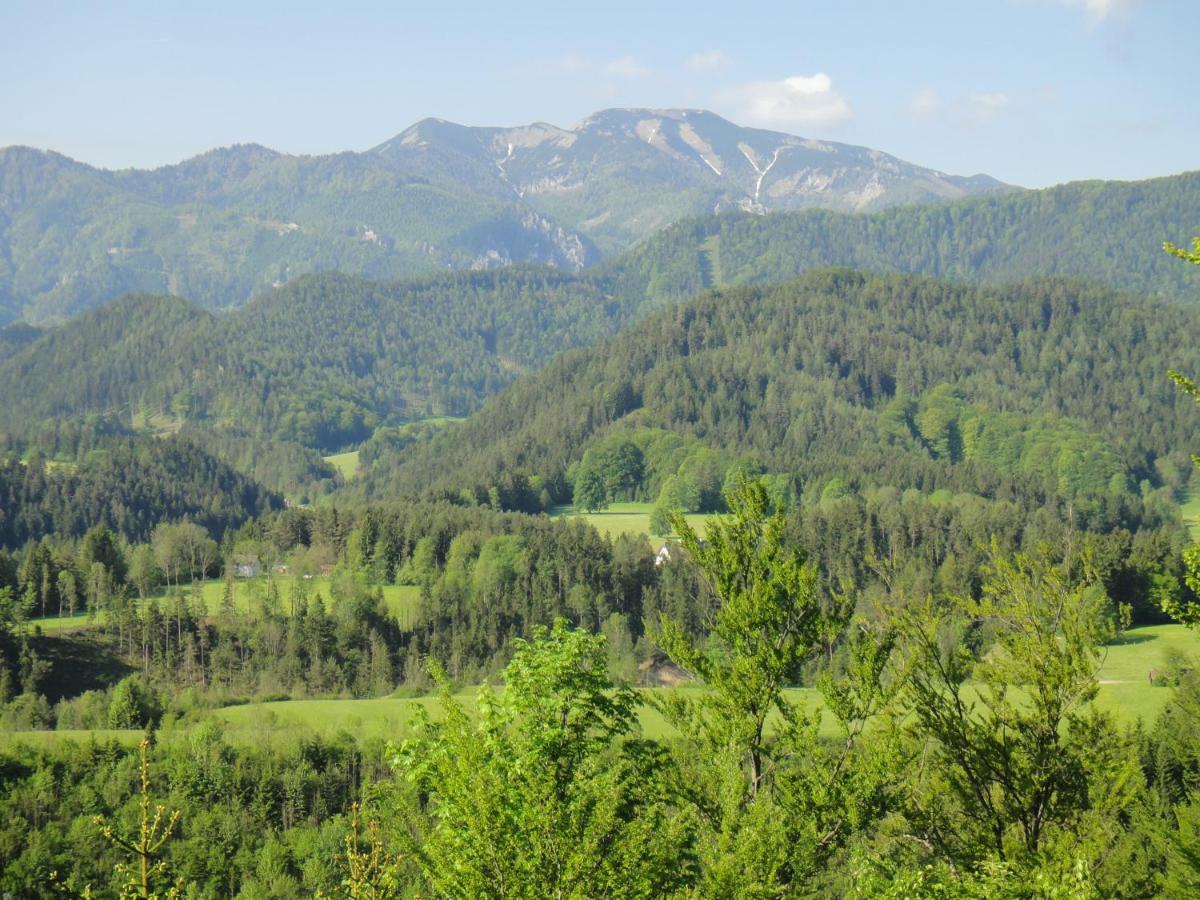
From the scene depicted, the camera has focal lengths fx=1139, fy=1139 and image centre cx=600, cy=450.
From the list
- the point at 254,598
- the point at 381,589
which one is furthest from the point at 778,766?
the point at 381,589

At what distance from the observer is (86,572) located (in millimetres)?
116938

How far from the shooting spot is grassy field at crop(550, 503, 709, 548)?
15862cm

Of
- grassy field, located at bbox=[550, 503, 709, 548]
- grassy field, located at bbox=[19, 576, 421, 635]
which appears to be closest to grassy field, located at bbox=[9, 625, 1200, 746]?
grassy field, located at bbox=[19, 576, 421, 635]

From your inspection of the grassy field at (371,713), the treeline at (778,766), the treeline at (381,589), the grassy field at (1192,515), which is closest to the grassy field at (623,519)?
the treeline at (381,589)

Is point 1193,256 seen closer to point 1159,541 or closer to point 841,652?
point 841,652

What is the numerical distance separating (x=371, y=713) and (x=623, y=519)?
98958 mm

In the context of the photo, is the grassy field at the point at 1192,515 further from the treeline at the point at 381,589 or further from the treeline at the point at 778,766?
the treeline at the point at 778,766

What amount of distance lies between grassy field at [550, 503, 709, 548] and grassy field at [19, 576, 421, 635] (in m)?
31.7

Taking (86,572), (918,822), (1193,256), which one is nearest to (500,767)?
(918,822)

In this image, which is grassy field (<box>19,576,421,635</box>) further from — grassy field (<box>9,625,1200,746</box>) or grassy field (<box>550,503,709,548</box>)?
grassy field (<box>550,503,709,548</box>)

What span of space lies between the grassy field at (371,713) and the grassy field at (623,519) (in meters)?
64.2

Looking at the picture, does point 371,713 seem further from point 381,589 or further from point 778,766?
point 778,766

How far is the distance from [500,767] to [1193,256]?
13.1 metres

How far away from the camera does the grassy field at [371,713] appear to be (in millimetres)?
70000
